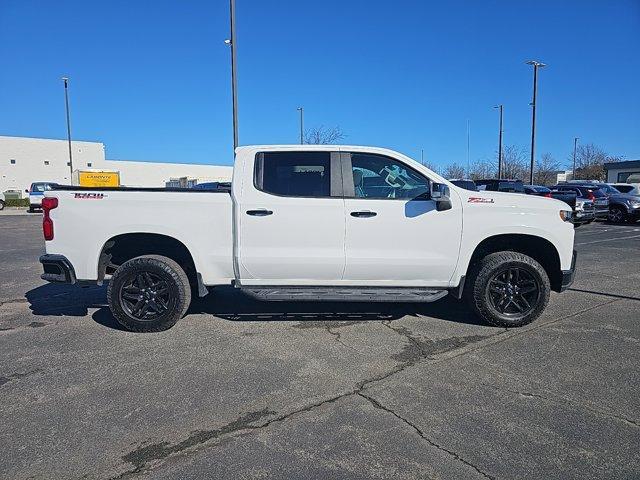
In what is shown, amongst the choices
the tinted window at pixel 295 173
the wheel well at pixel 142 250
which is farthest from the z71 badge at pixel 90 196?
the tinted window at pixel 295 173

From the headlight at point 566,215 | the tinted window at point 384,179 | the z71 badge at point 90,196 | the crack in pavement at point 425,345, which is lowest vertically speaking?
the crack in pavement at point 425,345

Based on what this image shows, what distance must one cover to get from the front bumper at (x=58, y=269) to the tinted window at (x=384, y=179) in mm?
3288

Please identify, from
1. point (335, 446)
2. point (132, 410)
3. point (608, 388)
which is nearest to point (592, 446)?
point (608, 388)

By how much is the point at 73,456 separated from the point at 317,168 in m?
3.47

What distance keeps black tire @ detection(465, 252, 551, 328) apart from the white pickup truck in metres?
0.01

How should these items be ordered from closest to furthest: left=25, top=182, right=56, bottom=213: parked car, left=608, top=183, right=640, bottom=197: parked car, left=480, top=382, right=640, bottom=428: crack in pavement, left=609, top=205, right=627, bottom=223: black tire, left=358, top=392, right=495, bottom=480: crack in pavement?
left=358, top=392, right=495, bottom=480: crack in pavement
left=480, top=382, right=640, bottom=428: crack in pavement
left=609, top=205, right=627, bottom=223: black tire
left=608, top=183, right=640, bottom=197: parked car
left=25, top=182, right=56, bottom=213: parked car

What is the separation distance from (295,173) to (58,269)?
2.84 metres

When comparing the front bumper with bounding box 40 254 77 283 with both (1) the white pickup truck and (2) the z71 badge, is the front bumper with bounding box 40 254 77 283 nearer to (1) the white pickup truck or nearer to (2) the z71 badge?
(1) the white pickup truck

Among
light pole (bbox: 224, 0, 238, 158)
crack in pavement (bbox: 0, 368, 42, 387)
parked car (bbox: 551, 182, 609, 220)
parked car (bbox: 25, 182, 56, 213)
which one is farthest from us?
parked car (bbox: 25, 182, 56, 213)

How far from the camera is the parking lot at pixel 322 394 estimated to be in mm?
2699

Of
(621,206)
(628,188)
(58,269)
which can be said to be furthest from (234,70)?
(628,188)

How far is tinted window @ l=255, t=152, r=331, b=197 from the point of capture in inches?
196

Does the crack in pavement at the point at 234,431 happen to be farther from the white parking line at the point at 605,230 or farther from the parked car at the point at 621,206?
the parked car at the point at 621,206

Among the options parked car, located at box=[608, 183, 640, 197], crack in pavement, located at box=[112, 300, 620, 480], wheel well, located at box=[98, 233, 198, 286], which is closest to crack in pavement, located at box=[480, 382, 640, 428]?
crack in pavement, located at box=[112, 300, 620, 480]
